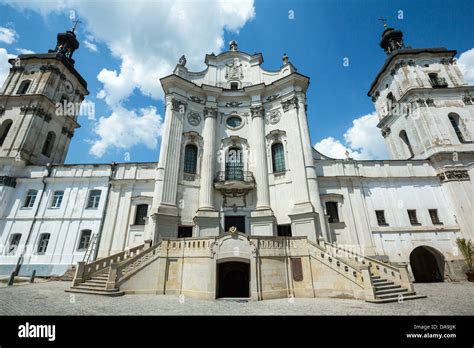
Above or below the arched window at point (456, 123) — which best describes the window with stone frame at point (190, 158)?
below

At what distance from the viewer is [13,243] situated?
19.3m

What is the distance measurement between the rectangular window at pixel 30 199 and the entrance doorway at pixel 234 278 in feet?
67.3

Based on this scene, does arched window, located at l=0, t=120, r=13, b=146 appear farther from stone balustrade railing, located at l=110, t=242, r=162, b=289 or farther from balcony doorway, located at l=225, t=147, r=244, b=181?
balcony doorway, located at l=225, t=147, r=244, b=181

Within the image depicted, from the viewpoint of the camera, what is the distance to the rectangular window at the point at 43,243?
1894 cm

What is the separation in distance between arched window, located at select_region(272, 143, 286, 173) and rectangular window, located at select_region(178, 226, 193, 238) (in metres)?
9.30

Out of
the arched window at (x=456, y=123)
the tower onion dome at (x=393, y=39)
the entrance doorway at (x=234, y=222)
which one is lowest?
the entrance doorway at (x=234, y=222)

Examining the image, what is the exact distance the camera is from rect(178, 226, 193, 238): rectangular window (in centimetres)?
1773

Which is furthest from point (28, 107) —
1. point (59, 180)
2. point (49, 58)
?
point (59, 180)

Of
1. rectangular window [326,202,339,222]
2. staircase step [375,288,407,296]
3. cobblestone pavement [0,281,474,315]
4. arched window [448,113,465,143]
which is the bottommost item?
cobblestone pavement [0,281,474,315]

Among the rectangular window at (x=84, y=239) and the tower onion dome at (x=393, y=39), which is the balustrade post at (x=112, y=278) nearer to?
the rectangular window at (x=84, y=239)

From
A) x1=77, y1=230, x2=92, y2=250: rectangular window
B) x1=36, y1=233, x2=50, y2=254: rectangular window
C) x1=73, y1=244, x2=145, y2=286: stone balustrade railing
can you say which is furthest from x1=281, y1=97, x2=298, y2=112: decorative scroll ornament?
x1=36, y1=233, x2=50, y2=254: rectangular window

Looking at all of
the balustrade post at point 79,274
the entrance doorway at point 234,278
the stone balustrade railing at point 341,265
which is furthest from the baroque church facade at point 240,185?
the stone balustrade railing at point 341,265

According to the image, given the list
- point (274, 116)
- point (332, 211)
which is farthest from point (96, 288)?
point (274, 116)
